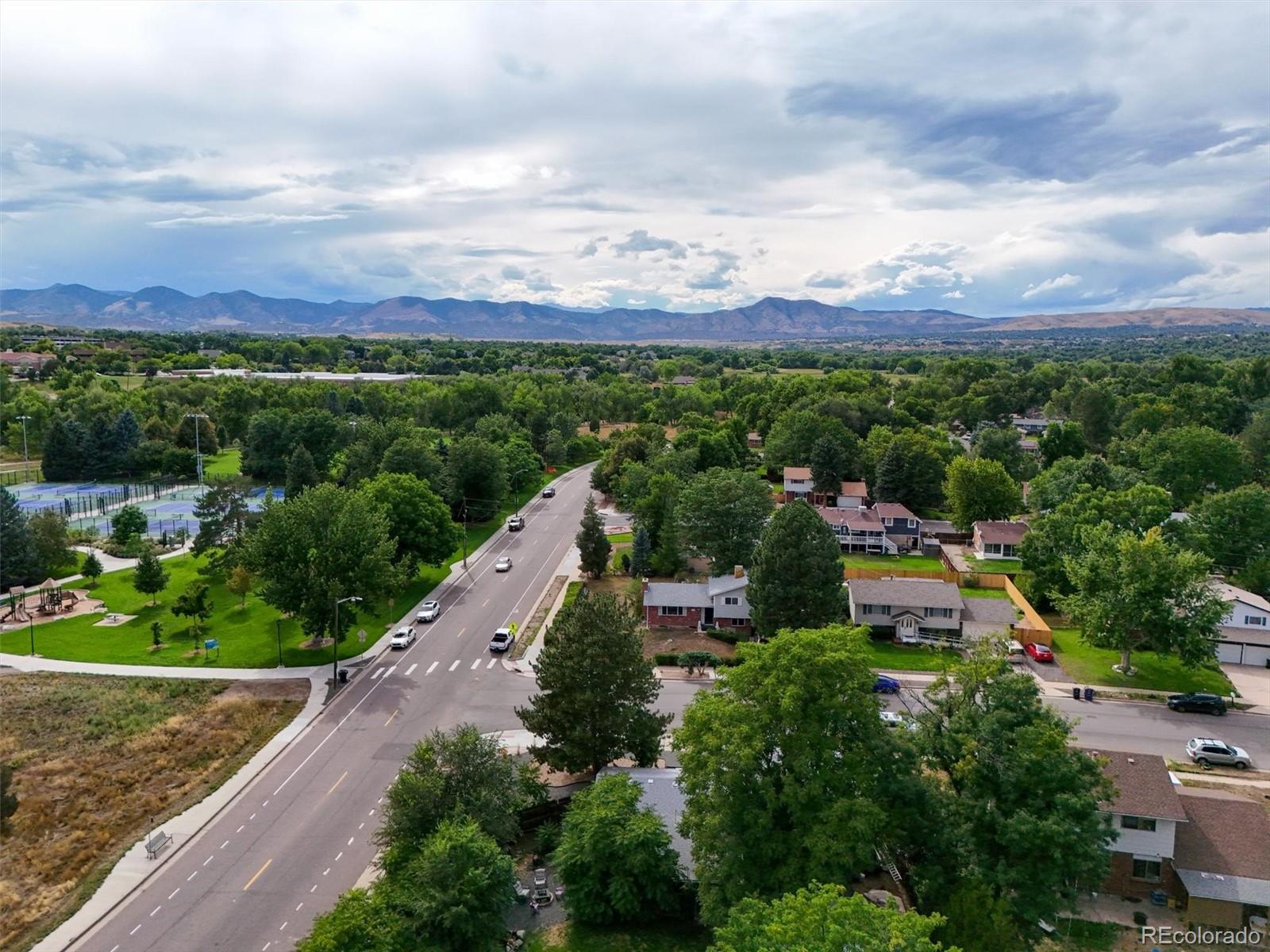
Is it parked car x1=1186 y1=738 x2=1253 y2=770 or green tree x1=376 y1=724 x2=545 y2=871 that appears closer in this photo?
green tree x1=376 y1=724 x2=545 y2=871

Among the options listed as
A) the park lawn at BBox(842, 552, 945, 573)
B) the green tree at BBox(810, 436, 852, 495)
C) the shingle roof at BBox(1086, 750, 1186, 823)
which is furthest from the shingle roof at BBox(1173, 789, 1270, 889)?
the green tree at BBox(810, 436, 852, 495)

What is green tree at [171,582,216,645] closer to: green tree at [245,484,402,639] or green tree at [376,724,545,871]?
green tree at [245,484,402,639]

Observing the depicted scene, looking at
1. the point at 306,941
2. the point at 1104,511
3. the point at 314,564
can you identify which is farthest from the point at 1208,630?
the point at 314,564

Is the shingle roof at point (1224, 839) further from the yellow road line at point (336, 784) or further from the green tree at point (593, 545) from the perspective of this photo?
the green tree at point (593, 545)

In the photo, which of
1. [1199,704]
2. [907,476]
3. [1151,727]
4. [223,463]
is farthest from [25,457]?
[1199,704]

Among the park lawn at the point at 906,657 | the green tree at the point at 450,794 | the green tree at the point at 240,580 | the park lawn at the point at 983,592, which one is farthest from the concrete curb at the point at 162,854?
the park lawn at the point at 983,592

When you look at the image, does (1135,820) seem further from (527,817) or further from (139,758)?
(139,758)
